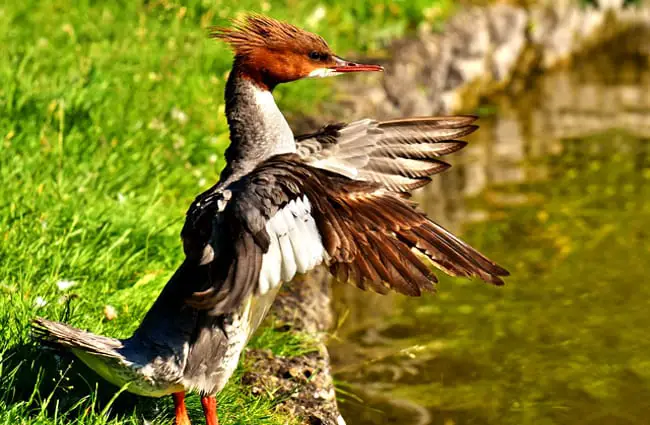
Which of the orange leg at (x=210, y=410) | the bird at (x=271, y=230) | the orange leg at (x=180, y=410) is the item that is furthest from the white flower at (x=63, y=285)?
the orange leg at (x=210, y=410)

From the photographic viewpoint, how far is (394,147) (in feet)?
13.3

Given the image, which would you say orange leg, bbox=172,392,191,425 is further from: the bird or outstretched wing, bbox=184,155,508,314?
outstretched wing, bbox=184,155,508,314

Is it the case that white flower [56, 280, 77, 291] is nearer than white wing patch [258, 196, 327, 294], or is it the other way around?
white wing patch [258, 196, 327, 294]

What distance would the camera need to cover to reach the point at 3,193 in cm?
477

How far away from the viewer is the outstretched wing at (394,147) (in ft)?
13.1

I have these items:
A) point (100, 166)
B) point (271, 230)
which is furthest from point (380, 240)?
point (100, 166)

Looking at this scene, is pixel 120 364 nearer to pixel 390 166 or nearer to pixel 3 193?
pixel 390 166

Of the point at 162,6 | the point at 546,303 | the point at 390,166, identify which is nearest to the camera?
the point at 390,166

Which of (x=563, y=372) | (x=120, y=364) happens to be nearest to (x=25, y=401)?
(x=120, y=364)

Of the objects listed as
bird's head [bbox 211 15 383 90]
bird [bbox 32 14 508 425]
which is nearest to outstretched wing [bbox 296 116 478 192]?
bird [bbox 32 14 508 425]

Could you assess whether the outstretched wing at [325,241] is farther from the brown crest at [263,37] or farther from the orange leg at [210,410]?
the brown crest at [263,37]

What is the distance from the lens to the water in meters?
4.87

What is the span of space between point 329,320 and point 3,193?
1.53 metres

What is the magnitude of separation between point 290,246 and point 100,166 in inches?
91.9
